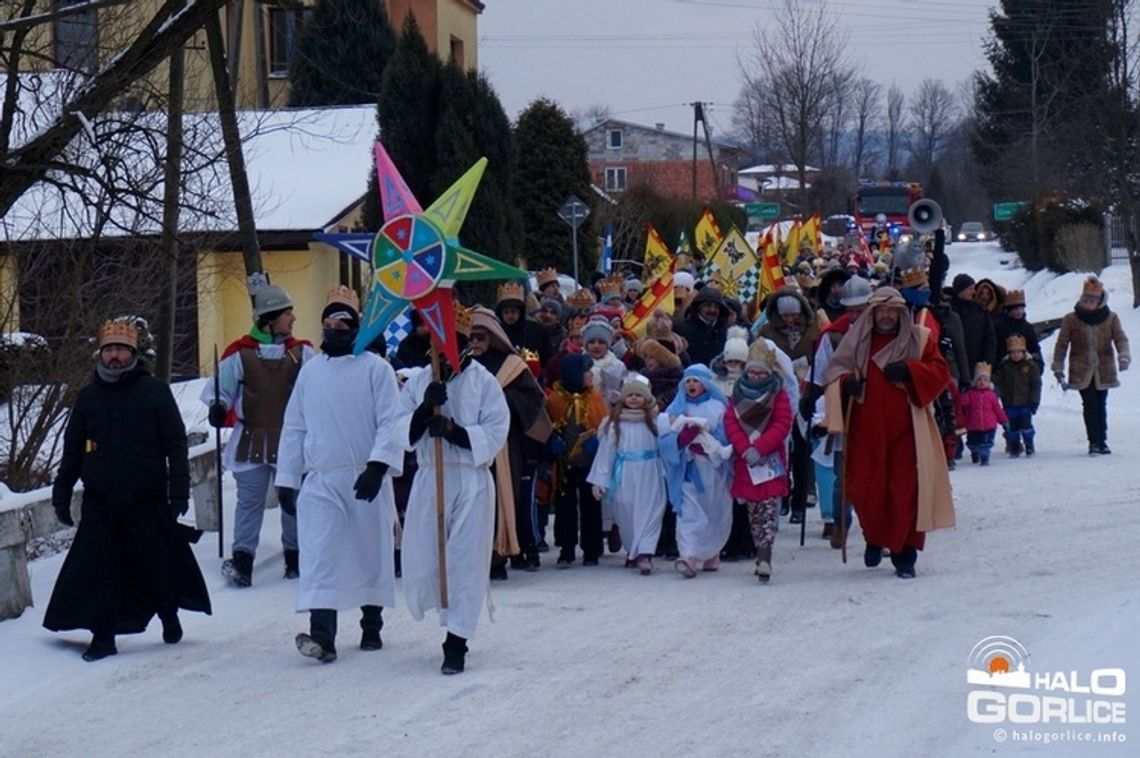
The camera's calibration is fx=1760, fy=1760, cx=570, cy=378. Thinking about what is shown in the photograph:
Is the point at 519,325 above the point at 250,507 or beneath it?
above

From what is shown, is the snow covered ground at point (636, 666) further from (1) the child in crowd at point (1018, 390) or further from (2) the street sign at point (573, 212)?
(2) the street sign at point (573, 212)

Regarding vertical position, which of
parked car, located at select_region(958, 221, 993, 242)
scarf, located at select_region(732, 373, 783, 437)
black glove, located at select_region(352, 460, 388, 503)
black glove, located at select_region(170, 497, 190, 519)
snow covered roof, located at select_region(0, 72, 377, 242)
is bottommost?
black glove, located at select_region(170, 497, 190, 519)

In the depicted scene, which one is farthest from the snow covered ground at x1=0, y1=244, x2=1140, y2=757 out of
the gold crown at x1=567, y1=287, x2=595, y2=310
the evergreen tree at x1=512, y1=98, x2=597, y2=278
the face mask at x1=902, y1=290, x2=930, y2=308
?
the evergreen tree at x1=512, y1=98, x2=597, y2=278

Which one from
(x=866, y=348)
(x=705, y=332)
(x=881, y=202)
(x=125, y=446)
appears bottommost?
(x=125, y=446)

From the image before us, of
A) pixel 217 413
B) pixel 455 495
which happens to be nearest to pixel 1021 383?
pixel 217 413

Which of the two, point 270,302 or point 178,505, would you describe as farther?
point 270,302

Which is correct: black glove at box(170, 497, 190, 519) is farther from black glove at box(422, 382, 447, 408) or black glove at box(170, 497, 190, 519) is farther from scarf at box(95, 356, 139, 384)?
black glove at box(422, 382, 447, 408)

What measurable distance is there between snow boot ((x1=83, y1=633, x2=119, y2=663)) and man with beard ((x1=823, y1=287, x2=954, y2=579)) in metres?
4.79

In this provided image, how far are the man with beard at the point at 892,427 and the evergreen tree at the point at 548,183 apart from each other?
20195 mm

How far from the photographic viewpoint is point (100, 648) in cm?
954

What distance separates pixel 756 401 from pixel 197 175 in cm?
589

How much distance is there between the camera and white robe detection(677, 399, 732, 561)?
11875 millimetres

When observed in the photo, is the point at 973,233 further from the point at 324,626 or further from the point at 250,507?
the point at 324,626

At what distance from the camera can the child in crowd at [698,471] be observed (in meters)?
11.9
